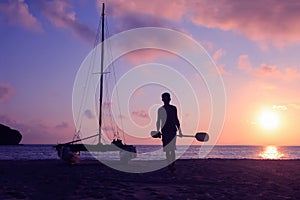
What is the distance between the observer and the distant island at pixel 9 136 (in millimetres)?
184025

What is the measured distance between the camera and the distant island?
604 ft

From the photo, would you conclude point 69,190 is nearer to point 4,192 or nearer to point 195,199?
point 4,192

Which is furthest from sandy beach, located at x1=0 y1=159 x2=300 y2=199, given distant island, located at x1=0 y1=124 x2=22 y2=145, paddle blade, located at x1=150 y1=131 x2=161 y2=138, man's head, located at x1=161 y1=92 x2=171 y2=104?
distant island, located at x1=0 y1=124 x2=22 y2=145

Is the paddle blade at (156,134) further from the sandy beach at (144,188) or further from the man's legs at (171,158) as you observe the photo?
the sandy beach at (144,188)

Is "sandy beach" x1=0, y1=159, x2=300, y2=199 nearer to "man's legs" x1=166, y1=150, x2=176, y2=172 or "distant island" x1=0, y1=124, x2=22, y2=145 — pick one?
"man's legs" x1=166, y1=150, x2=176, y2=172

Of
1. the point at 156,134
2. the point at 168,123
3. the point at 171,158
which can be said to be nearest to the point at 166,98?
the point at 168,123

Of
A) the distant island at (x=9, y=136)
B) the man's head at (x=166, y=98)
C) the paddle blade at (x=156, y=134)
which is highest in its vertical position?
the distant island at (x=9, y=136)

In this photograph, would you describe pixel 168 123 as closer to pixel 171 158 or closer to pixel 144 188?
pixel 171 158

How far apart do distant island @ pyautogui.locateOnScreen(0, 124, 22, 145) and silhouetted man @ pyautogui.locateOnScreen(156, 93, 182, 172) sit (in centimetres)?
17833

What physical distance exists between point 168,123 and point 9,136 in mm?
181263

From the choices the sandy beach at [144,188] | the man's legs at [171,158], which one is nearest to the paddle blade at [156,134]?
the man's legs at [171,158]

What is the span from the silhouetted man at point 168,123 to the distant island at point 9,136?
17833cm

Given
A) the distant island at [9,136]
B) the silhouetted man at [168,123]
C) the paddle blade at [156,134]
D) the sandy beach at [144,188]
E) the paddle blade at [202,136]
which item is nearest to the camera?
the sandy beach at [144,188]

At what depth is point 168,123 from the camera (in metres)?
14.5
